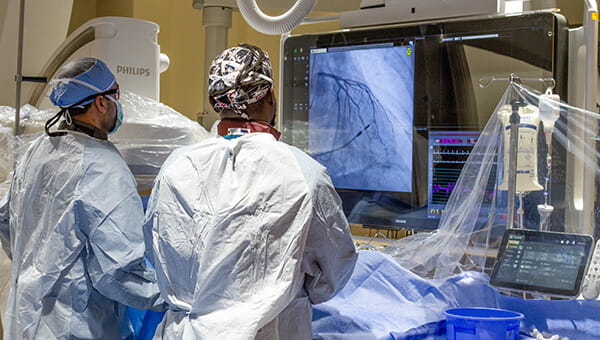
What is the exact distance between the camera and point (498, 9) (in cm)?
252

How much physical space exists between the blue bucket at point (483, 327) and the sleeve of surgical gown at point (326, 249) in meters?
0.29

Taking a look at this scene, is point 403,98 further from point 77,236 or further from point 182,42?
point 182,42

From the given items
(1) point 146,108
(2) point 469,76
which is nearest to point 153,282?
(1) point 146,108

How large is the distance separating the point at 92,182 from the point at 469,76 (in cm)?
141

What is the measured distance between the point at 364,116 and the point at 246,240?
135 cm

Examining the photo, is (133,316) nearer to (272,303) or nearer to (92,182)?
(92,182)

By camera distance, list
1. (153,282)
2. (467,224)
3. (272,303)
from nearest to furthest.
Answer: (272,303) < (467,224) < (153,282)

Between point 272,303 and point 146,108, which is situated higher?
point 146,108

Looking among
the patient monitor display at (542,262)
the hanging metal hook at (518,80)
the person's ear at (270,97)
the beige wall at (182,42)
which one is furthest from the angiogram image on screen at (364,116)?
the beige wall at (182,42)

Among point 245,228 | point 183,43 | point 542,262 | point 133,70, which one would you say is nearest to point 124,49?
point 133,70

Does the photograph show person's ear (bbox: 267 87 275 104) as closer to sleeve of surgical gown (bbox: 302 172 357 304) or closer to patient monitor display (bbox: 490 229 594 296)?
sleeve of surgical gown (bbox: 302 172 357 304)

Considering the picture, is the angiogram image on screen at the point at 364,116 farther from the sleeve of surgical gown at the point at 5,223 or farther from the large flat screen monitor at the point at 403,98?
the sleeve of surgical gown at the point at 5,223

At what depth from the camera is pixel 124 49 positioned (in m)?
2.97

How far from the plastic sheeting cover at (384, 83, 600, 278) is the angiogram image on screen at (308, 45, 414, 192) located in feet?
2.26
